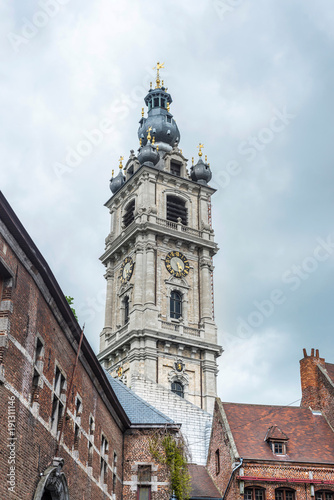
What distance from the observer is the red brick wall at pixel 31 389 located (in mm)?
17719

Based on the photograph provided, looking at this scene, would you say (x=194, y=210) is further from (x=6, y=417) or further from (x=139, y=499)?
→ (x=6, y=417)

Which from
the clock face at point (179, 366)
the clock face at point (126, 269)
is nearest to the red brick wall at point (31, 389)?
the clock face at point (179, 366)

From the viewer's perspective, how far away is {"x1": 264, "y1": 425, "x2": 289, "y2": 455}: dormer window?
3691 centimetres

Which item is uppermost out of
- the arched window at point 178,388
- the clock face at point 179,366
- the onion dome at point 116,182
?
the onion dome at point 116,182

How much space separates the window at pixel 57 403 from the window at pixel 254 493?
16051mm

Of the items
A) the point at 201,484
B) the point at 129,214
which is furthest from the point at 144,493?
the point at 129,214

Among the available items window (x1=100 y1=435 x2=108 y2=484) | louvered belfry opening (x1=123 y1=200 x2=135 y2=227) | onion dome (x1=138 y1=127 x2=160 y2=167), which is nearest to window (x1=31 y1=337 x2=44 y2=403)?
window (x1=100 y1=435 x2=108 y2=484)

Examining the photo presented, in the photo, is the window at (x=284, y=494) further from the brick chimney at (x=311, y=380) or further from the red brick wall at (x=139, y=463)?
the brick chimney at (x=311, y=380)

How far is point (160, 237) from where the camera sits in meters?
67.0

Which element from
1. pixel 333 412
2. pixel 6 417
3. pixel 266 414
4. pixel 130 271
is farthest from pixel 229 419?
pixel 130 271

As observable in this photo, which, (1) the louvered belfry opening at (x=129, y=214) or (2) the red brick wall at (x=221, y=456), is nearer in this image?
(2) the red brick wall at (x=221, y=456)

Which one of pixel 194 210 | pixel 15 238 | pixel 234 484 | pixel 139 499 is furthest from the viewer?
pixel 194 210

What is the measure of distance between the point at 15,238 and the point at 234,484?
21.6 m

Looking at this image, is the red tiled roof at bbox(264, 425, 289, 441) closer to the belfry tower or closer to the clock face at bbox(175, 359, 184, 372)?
the belfry tower
